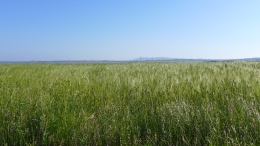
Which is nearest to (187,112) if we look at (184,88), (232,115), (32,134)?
(232,115)

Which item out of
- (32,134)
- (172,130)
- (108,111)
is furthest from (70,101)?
(172,130)

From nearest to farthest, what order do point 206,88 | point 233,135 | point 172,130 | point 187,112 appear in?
point 233,135 < point 172,130 < point 187,112 < point 206,88

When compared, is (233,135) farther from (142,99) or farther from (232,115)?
(142,99)

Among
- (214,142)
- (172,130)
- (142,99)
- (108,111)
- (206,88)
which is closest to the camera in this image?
(214,142)

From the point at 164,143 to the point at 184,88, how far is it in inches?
77.0

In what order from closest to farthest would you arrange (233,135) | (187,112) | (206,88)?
(233,135)
(187,112)
(206,88)

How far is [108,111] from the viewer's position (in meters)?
3.03

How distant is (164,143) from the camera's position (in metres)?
2.12

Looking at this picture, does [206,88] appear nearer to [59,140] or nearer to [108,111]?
[108,111]

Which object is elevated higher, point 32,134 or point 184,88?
point 184,88

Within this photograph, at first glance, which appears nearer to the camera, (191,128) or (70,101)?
(191,128)

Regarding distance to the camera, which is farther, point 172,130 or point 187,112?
point 187,112

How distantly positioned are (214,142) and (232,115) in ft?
1.94

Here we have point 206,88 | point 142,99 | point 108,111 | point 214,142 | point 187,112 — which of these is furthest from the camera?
point 206,88
